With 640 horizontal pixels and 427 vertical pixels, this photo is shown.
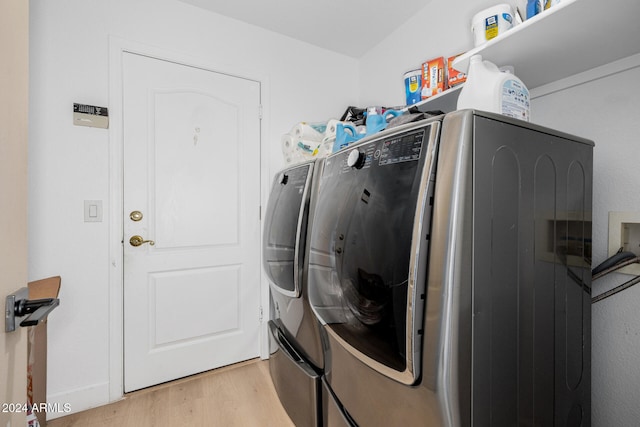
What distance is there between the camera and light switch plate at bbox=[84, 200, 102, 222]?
67.6 inches

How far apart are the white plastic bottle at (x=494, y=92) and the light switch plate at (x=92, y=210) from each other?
2015 millimetres

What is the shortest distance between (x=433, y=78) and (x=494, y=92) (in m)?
0.86

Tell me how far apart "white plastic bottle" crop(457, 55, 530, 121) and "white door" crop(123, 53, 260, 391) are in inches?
63.3

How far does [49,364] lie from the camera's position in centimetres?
163

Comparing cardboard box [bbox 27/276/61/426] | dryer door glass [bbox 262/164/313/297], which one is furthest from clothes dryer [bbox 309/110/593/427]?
cardboard box [bbox 27/276/61/426]

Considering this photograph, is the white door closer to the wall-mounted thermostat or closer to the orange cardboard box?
the wall-mounted thermostat

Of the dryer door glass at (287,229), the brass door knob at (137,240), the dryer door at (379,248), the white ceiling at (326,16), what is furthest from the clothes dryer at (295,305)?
the white ceiling at (326,16)

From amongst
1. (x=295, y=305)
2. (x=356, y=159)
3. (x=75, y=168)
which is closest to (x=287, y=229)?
(x=295, y=305)

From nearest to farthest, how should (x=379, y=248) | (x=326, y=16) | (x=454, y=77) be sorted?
(x=379, y=248) < (x=454, y=77) < (x=326, y=16)

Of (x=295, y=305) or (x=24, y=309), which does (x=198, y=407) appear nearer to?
(x=295, y=305)

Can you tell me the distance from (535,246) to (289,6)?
6.99ft

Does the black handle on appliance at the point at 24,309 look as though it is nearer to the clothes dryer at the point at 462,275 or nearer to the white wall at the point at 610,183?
the clothes dryer at the point at 462,275

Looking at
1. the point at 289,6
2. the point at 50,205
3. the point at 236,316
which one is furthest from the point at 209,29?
the point at 236,316

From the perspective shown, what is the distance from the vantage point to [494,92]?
0.94m
